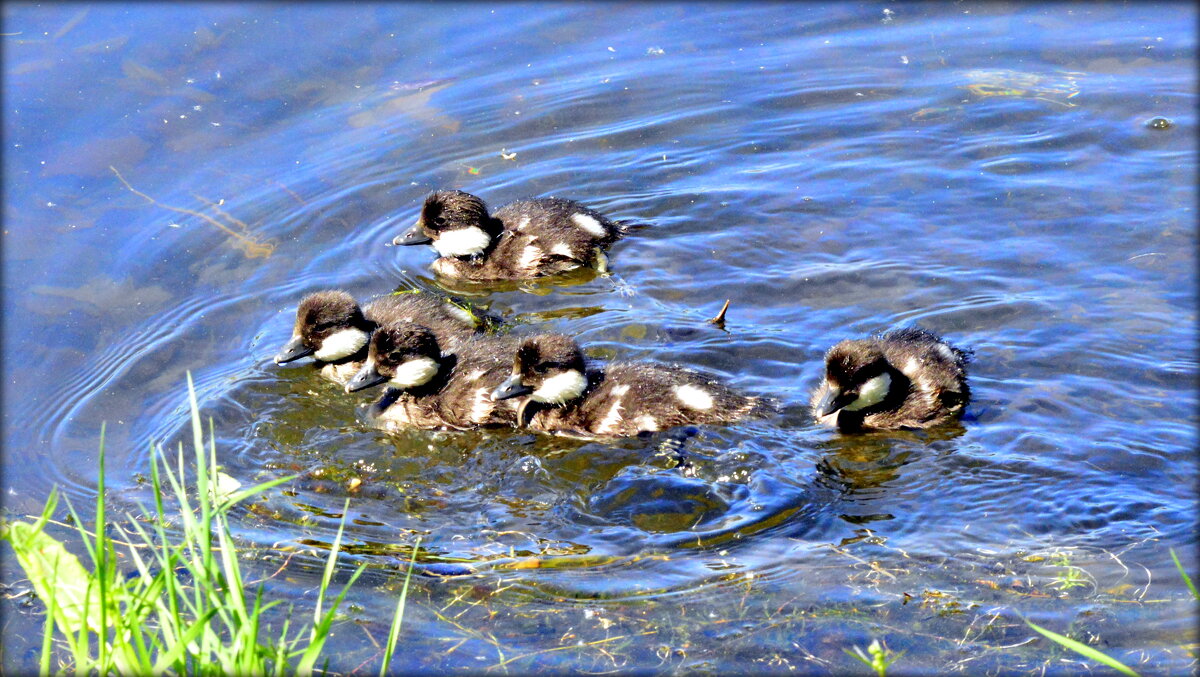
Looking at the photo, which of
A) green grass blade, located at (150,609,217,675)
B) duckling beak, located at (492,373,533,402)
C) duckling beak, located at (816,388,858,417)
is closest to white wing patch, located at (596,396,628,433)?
duckling beak, located at (492,373,533,402)

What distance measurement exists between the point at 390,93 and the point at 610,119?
1.81 m

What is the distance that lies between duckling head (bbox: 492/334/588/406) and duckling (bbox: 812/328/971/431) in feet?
3.89

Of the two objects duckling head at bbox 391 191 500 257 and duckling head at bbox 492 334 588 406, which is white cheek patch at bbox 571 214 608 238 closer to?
duckling head at bbox 391 191 500 257

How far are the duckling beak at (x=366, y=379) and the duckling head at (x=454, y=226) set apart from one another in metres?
1.47

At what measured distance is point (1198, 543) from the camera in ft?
13.9

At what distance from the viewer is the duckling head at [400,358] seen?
5.52 metres

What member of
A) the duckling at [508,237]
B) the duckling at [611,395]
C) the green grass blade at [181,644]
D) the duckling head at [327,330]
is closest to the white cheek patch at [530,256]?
the duckling at [508,237]

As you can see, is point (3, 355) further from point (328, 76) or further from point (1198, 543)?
point (1198, 543)

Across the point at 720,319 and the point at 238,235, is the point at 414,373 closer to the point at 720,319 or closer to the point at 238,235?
the point at 720,319

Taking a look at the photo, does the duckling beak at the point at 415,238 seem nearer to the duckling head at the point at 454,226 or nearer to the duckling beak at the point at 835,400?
the duckling head at the point at 454,226

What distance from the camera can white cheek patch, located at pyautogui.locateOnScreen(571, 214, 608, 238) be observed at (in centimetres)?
690

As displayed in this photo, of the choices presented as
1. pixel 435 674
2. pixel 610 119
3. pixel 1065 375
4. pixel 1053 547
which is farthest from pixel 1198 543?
pixel 610 119

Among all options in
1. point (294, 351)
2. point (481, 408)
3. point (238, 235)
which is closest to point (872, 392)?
point (481, 408)

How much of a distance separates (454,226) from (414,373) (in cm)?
150
